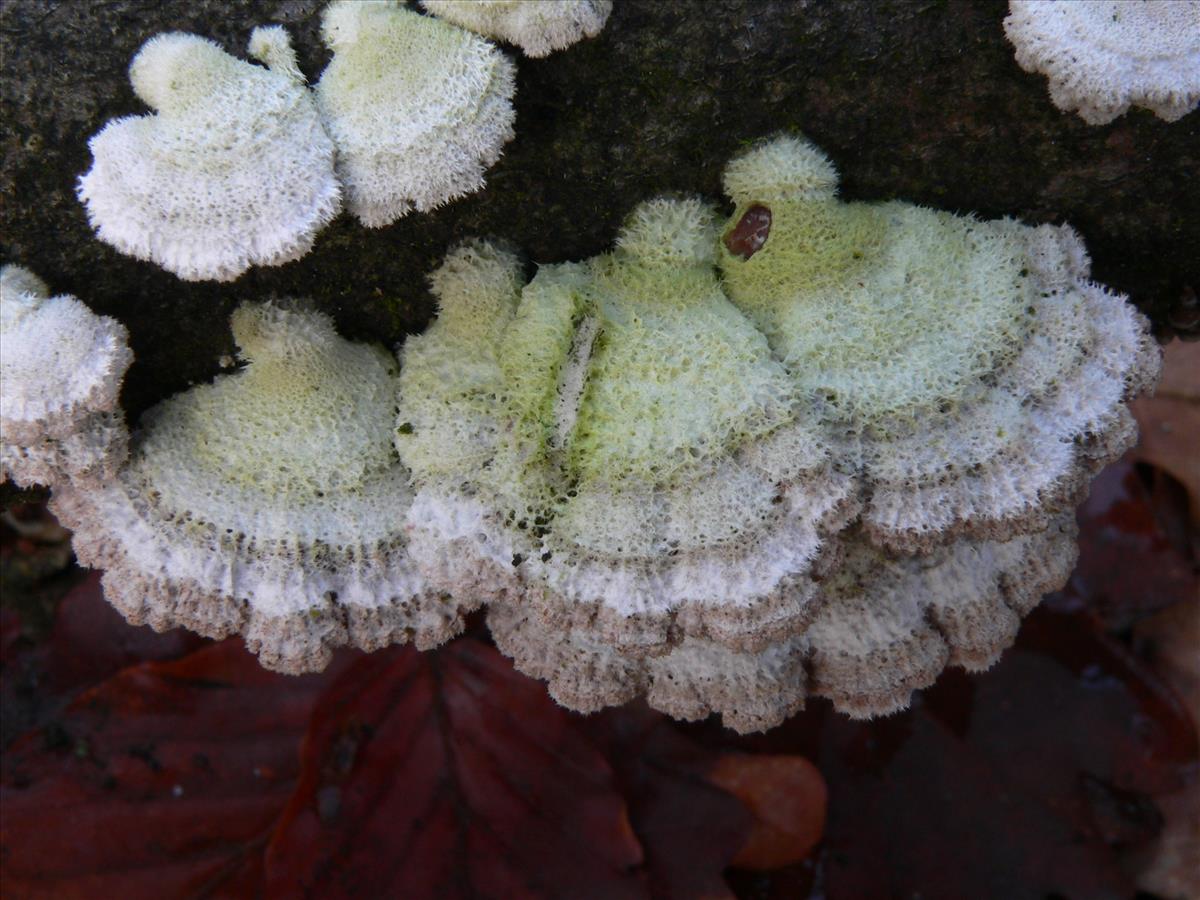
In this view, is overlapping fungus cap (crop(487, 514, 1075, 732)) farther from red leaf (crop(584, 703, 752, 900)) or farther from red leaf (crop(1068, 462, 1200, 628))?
red leaf (crop(1068, 462, 1200, 628))

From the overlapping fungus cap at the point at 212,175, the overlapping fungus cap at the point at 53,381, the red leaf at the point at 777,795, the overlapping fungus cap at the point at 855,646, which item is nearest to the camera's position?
the overlapping fungus cap at the point at 212,175

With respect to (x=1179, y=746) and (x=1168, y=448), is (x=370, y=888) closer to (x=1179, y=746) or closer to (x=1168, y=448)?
(x=1179, y=746)

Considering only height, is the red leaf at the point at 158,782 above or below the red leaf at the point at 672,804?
below

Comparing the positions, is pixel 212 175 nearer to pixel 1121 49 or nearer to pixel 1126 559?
→ pixel 1121 49

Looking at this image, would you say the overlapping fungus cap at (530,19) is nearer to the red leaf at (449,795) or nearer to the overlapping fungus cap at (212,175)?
the overlapping fungus cap at (212,175)

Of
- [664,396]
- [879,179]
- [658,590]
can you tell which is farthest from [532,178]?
[658,590]

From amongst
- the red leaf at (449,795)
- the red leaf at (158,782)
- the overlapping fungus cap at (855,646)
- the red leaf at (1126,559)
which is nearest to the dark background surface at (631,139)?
the overlapping fungus cap at (855,646)

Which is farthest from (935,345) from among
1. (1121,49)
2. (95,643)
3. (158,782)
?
(95,643)
